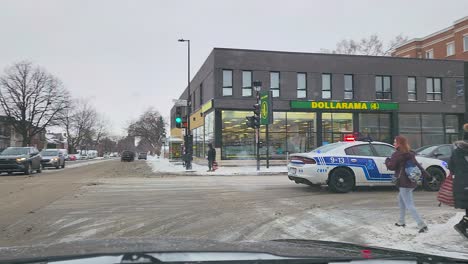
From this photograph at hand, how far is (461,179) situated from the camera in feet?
22.5

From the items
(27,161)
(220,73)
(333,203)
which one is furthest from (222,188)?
(220,73)

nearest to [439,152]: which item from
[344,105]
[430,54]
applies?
[344,105]

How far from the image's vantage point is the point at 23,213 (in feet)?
32.5

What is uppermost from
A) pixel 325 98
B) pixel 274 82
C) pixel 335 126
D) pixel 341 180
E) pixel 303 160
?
pixel 274 82

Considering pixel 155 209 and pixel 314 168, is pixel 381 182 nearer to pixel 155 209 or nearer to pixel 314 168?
pixel 314 168

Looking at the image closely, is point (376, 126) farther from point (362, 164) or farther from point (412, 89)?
point (362, 164)

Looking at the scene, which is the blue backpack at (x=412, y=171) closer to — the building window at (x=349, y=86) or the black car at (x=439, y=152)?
the black car at (x=439, y=152)

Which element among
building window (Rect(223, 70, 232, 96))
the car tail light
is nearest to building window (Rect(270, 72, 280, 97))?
building window (Rect(223, 70, 232, 96))

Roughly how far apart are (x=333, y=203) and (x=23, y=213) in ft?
23.3

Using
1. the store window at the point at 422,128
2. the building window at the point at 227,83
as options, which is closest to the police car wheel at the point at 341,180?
the building window at the point at 227,83

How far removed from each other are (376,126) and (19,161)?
2551 centimetres

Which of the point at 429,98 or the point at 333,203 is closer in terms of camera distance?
the point at 333,203

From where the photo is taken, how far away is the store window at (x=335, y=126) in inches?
1359

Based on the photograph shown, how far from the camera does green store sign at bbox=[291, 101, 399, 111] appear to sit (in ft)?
111
